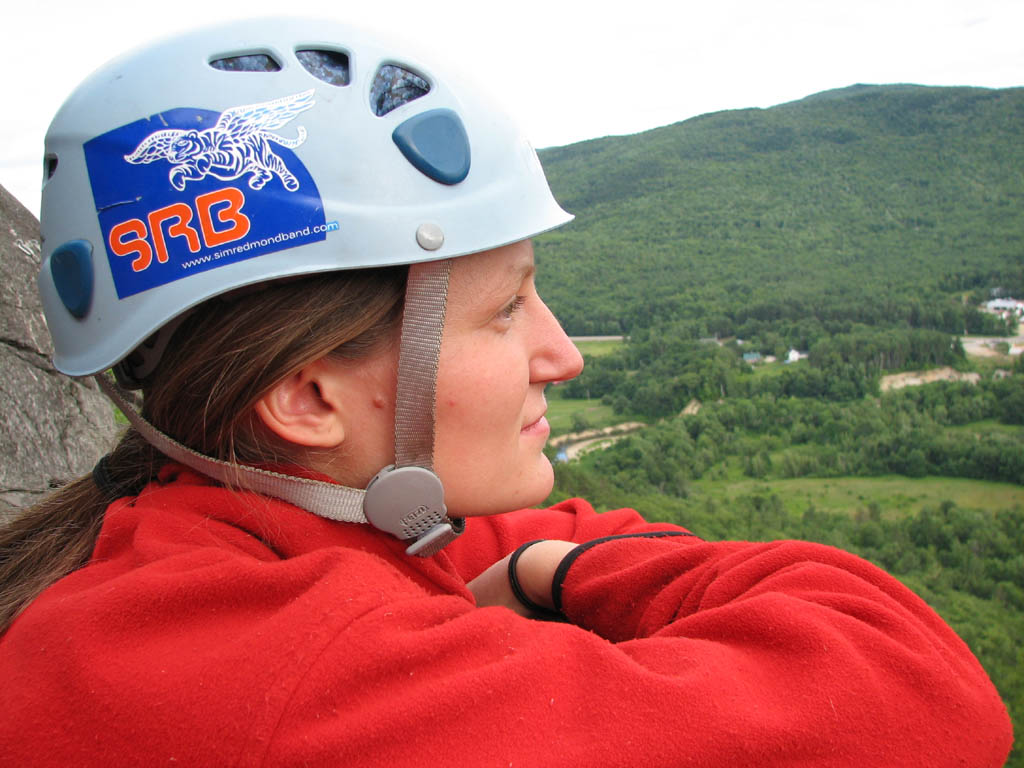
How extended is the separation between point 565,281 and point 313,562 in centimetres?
7001

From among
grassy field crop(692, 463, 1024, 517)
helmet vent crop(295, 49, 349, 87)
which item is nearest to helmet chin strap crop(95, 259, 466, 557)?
helmet vent crop(295, 49, 349, 87)

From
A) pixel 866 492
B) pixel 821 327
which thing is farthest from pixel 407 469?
pixel 821 327

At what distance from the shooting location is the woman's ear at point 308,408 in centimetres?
170

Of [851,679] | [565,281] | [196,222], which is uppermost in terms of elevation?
[196,222]

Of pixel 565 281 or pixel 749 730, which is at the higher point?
pixel 749 730

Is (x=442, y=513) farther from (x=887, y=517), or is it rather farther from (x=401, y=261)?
(x=887, y=517)

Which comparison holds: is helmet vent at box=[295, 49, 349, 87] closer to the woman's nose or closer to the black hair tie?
the woman's nose

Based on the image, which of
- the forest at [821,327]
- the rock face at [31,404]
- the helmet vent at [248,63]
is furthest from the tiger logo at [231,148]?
the forest at [821,327]

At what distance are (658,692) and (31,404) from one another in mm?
3946

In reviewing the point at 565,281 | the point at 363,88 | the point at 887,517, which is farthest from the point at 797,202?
the point at 363,88

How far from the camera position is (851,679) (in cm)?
133

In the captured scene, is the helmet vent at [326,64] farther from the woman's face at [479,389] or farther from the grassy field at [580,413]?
the grassy field at [580,413]

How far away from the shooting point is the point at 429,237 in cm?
174

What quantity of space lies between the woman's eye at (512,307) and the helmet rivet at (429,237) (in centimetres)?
24
